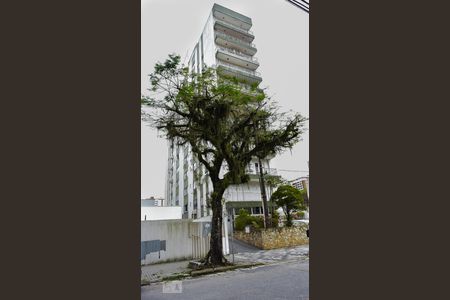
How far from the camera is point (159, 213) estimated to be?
50.6ft

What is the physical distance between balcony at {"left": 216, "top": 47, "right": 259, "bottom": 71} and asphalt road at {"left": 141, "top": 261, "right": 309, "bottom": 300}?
19.5 m

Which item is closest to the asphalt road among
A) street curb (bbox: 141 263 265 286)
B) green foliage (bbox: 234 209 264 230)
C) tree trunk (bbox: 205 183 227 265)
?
street curb (bbox: 141 263 265 286)

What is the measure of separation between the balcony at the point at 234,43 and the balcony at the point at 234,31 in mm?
379

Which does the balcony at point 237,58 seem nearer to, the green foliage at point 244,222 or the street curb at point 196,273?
the green foliage at point 244,222

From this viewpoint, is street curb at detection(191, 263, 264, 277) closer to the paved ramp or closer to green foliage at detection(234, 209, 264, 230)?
the paved ramp

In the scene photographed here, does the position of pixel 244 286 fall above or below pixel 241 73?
below

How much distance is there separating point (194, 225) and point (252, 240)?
4.65m

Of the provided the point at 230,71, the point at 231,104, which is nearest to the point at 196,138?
the point at 231,104

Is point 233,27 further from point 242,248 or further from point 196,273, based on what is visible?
point 196,273

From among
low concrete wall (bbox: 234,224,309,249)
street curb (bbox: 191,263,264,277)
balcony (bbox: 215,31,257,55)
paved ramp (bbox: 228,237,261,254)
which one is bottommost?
paved ramp (bbox: 228,237,261,254)

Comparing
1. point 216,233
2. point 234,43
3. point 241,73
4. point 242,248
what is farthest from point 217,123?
point 234,43

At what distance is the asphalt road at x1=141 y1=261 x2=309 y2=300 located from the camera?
4824 millimetres

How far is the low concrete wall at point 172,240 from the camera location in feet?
31.4

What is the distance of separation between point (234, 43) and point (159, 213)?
1732 centimetres
